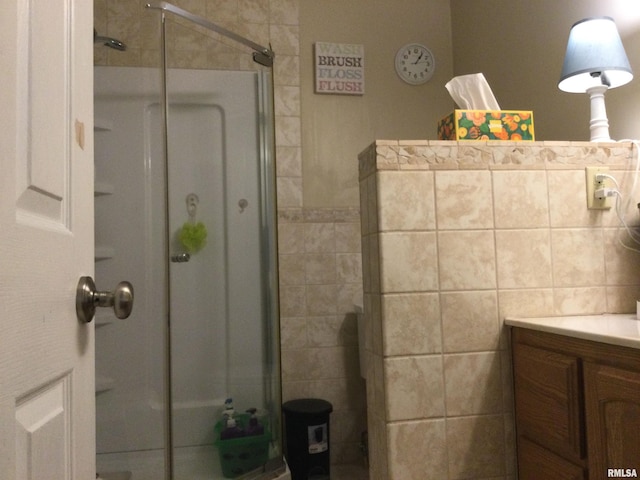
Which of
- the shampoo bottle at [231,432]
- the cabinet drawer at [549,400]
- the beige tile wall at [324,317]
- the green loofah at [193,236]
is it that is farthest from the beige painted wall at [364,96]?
the cabinet drawer at [549,400]

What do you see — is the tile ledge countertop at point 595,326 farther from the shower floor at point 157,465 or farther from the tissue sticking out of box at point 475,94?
the shower floor at point 157,465

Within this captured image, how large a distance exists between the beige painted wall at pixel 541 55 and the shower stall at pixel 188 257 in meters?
1.05

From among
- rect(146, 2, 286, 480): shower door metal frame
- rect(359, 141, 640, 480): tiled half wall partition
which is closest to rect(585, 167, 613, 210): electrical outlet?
rect(359, 141, 640, 480): tiled half wall partition

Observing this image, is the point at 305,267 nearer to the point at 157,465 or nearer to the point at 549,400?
the point at 157,465

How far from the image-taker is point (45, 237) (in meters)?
0.50

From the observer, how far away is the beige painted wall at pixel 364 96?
7.52 feet

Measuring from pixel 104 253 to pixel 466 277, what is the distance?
4.54 ft

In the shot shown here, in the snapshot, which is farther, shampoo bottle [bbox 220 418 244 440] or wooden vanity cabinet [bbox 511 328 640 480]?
shampoo bottle [bbox 220 418 244 440]

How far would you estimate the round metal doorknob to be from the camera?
0.60 meters

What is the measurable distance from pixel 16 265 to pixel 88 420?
→ 316 millimetres

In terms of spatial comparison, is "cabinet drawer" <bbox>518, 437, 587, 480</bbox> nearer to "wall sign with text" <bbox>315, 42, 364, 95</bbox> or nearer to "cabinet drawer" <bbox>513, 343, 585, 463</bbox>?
"cabinet drawer" <bbox>513, 343, 585, 463</bbox>

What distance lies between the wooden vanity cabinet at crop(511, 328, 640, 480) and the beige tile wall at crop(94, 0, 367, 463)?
1.21 m

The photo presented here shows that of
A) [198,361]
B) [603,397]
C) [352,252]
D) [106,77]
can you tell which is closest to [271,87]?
[106,77]

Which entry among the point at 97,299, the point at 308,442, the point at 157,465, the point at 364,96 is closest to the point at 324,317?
the point at 308,442
